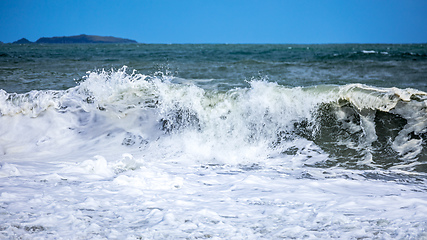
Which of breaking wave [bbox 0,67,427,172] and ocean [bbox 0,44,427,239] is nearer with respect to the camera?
ocean [bbox 0,44,427,239]

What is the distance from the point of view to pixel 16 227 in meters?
2.32

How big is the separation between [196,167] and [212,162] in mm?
270

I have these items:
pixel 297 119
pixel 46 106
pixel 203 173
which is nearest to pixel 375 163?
pixel 297 119

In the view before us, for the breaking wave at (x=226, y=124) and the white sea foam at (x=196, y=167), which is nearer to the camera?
the white sea foam at (x=196, y=167)

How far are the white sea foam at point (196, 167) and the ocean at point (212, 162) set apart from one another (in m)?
0.01

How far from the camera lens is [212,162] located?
432 cm

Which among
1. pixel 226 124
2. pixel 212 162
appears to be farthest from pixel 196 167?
pixel 226 124

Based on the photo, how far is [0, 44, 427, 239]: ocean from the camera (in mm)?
2465

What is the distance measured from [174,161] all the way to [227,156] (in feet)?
2.16

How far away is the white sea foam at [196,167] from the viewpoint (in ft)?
8.05

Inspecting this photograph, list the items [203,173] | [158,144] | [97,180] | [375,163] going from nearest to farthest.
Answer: [97,180] < [203,173] < [375,163] < [158,144]

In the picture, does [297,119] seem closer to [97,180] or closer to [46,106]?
[97,180]

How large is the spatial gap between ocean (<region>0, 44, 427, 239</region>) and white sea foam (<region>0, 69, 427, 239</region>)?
1 cm

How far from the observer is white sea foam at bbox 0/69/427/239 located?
96.6 inches
